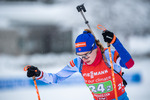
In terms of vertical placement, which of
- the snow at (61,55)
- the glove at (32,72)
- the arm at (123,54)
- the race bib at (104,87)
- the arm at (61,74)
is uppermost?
the snow at (61,55)

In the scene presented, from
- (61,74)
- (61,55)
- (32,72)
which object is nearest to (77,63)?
(61,74)

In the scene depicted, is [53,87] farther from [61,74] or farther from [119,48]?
[119,48]

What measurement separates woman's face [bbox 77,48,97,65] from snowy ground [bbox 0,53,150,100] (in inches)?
96.6

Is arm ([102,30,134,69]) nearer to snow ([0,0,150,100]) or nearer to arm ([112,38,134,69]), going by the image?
arm ([112,38,134,69])

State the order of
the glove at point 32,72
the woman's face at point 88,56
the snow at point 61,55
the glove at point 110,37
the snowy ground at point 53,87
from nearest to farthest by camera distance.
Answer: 1. the glove at point 110,37
2. the woman's face at point 88,56
3. the glove at point 32,72
4. the snowy ground at point 53,87
5. the snow at point 61,55

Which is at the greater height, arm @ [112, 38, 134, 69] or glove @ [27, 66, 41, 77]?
glove @ [27, 66, 41, 77]

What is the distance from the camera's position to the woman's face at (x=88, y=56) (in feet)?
5.69

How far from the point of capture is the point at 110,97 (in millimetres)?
1839

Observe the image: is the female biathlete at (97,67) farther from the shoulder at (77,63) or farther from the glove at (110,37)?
the glove at (110,37)

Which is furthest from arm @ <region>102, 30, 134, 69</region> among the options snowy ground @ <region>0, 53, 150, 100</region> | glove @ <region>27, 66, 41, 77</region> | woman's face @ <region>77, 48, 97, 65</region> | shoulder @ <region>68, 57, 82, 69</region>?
snowy ground @ <region>0, 53, 150, 100</region>

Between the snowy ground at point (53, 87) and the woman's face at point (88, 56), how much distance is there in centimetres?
245

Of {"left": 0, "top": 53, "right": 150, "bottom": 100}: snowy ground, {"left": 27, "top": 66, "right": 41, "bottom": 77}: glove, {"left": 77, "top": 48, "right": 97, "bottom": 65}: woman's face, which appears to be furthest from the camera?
{"left": 0, "top": 53, "right": 150, "bottom": 100}: snowy ground

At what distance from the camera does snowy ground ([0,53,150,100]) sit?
171 inches

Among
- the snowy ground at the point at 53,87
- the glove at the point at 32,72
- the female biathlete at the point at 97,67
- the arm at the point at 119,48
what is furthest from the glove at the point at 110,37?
the snowy ground at the point at 53,87
